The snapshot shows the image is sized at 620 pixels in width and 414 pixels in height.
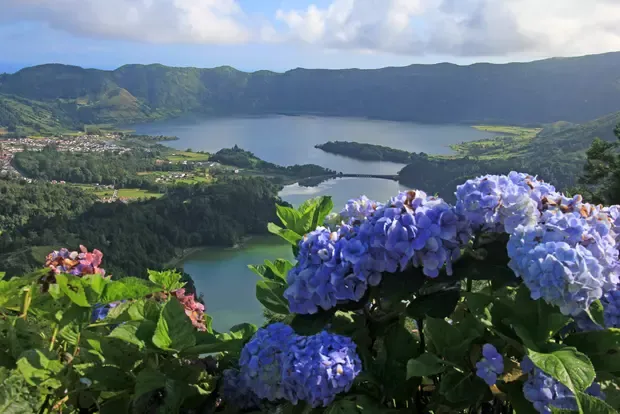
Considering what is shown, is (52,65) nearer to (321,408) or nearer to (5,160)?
(5,160)

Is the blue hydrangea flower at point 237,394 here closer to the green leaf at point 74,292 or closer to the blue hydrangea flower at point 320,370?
the blue hydrangea flower at point 320,370

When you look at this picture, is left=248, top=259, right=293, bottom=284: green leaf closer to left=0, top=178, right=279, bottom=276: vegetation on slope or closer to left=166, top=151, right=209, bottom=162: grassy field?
left=0, top=178, right=279, bottom=276: vegetation on slope

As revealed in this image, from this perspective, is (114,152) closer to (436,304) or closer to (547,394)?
(436,304)

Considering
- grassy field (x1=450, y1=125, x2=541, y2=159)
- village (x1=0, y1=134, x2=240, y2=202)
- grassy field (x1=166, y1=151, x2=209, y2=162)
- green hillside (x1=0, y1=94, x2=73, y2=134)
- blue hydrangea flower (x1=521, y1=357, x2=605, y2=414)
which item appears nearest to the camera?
blue hydrangea flower (x1=521, y1=357, x2=605, y2=414)

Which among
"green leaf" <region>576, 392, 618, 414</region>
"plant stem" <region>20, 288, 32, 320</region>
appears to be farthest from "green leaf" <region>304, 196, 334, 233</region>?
"green leaf" <region>576, 392, 618, 414</region>

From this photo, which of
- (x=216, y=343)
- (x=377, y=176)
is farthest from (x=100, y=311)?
(x=377, y=176)

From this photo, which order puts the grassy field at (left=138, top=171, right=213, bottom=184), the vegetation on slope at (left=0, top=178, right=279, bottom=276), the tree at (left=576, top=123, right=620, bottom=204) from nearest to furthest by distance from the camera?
the tree at (left=576, top=123, right=620, bottom=204) → the vegetation on slope at (left=0, top=178, right=279, bottom=276) → the grassy field at (left=138, top=171, right=213, bottom=184)

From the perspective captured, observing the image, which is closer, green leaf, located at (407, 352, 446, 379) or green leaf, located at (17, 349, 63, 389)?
green leaf, located at (407, 352, 446, 379)

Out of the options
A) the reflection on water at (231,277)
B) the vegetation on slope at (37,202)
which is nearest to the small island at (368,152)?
the reflection on water at (231,277)
